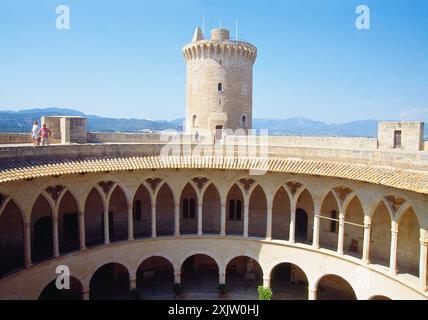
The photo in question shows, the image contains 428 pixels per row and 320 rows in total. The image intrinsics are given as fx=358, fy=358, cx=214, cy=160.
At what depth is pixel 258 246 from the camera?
78.0ft

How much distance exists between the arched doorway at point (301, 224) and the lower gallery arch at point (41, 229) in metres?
16.0

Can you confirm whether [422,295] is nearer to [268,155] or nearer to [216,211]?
[268,155]

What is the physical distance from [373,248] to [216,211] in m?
10.7

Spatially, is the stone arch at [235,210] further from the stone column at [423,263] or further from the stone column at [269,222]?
the stone column at [423,263]

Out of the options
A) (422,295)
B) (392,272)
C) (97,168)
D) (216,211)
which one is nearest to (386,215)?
(392,272)

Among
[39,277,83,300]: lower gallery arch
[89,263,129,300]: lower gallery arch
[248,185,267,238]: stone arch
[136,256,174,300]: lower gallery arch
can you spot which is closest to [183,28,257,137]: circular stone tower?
[248,185,267,238]: stone arch

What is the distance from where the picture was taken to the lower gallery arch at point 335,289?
2373 cm

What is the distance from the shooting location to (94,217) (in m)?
24.1

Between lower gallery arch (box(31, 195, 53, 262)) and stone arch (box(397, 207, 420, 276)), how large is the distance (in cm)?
1978

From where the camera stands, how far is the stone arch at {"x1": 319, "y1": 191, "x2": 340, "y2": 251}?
76.0 ft

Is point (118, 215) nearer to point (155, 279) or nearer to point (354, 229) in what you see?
point (155, 279)

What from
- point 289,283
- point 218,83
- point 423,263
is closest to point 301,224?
point 289,283

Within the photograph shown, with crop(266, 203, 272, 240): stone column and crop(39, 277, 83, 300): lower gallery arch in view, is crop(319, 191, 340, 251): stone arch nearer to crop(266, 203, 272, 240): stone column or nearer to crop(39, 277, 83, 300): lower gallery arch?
crop(266, 203, 272, 240): stone column
